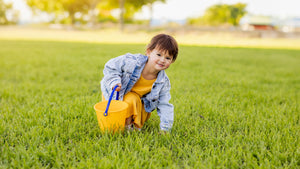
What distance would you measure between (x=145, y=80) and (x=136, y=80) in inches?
3.8

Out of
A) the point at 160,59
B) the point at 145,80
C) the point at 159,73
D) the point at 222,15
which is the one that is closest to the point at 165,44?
the point at 160,59

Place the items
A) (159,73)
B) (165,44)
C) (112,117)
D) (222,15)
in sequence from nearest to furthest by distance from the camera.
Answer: (112,117), (165,44), (159,73), (222,15)

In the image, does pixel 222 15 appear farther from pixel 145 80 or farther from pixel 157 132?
pixel 157 132

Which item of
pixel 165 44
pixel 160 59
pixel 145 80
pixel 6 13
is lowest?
pixel 145 80

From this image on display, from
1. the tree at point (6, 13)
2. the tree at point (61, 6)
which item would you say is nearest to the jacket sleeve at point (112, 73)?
the tree at point (61, 6)

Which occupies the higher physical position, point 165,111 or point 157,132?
point 165,111

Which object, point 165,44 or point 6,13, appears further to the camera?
point 6,13

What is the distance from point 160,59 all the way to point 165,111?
0.49 m

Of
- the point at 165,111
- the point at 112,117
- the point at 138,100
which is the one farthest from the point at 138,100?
the point at 112,117

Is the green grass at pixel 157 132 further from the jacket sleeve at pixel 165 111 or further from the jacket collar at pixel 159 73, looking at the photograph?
the jacket collar at pixel 159 73

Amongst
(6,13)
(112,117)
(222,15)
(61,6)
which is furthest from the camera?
(222,15)

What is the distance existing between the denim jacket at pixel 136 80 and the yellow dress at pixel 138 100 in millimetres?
49

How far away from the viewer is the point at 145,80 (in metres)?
2.16

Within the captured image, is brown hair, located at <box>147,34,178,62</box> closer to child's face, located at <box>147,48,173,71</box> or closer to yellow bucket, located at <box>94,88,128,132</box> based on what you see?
child's face, located at <box>147,48,173,71</box>
